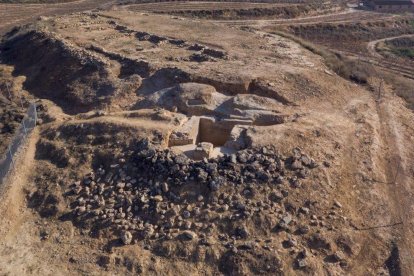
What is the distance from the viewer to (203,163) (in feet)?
48.9

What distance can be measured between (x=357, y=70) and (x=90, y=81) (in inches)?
600

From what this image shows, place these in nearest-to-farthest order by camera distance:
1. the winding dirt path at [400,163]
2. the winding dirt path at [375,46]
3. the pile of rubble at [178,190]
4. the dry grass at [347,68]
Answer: the winding dirt path at [400,163], the pile of rubble at [178,190], the dry grass at [347,68], the winding dirt path at [375,46]

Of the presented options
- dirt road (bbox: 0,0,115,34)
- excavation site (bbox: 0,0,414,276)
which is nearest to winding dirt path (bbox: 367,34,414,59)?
excavation site (bbox: 0,0,414,276)

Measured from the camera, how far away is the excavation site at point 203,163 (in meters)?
13.0

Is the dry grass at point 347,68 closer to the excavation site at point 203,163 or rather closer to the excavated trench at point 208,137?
the excavation site at point 203,163

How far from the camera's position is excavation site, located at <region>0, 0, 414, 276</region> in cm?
1304

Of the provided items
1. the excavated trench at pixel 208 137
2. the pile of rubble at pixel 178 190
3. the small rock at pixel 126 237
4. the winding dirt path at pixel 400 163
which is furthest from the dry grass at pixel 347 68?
the small rock at pixel 126 237

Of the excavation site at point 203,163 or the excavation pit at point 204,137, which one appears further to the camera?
the excavation pit at point 204,137

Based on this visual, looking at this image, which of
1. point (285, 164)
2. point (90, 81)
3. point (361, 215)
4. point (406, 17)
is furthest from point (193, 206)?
point (406, 17)

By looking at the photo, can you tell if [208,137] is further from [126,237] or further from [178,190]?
[126,237]

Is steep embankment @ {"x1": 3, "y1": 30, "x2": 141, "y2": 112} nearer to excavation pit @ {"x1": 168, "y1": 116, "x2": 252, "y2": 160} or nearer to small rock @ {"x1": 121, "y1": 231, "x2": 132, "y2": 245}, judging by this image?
excavation pit @ {"x1": 168, "y1": 116, "x2": 252, "y2": 160}

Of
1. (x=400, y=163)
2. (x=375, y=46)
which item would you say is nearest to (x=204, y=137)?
(x=400, y=163)

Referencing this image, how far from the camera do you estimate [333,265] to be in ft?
41.6

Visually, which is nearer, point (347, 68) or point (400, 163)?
point (400, 163)
